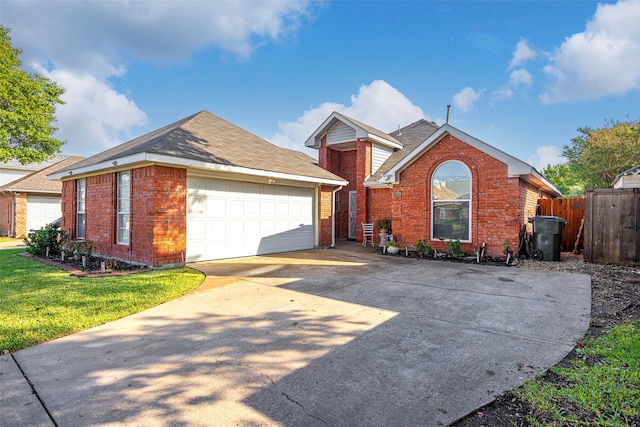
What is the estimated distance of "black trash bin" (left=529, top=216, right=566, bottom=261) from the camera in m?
9.76

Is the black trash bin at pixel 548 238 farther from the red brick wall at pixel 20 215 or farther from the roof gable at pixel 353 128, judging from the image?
the red brick wall at pixel 20 215

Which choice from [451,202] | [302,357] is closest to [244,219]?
[451,202]

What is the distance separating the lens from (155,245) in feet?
26.5

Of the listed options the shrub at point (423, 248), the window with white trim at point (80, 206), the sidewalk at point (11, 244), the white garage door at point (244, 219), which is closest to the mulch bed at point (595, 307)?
the shrub at point (423, 248)

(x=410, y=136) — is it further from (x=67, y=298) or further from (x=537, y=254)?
(x=67, y=298)

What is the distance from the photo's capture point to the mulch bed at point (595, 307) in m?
2.43

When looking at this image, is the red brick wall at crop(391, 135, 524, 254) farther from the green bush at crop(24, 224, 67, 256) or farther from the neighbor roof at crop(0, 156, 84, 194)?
the neighbor roof at crop(0, 156, 84, 194)

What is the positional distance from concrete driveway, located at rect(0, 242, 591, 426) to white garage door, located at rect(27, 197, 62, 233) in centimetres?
2011

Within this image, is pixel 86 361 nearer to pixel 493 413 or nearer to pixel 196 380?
pixel 196 380

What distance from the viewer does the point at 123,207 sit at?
933 cm

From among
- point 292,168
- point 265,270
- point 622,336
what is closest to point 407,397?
point 622,336

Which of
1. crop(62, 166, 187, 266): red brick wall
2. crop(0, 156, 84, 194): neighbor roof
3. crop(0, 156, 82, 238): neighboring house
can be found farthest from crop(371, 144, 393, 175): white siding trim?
crop(0, 156, 82, 238): neighboring house

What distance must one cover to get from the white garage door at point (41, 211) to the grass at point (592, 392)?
81.2 feet

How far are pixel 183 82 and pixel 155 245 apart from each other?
409 inches
